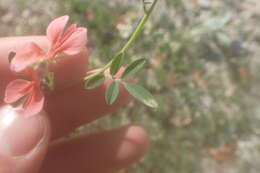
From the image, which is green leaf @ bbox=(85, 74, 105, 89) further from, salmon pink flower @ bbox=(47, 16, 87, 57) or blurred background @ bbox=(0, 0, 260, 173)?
blurred background @ bbox=(0, 0, 260, 173)

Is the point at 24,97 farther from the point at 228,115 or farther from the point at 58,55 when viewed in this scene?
the point at 228,115

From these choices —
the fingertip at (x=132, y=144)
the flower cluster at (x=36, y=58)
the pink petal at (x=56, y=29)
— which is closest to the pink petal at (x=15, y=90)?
the flower cluster at (x=36, y=58)

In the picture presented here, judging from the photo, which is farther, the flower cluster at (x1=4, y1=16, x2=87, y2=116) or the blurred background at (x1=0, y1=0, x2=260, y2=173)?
the blurred background at (x1=0, y1=0, x2=260, y2=173)

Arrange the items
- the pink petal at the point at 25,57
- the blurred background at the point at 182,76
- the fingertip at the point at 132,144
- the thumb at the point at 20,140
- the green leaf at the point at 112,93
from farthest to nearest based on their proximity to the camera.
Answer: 1. the blurred background at the point at 182,76
2. the fingertip at the point at 132,144
3. the thumb at the point at 20,140
4. the green leaf at the point at 112,93
5. the pink petal at the point at 25,57

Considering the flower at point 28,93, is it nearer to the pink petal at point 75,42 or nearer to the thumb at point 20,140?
the pink petal at point 75,42

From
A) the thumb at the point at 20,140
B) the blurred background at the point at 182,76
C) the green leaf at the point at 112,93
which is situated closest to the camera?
the green leaf at the point at 112,93

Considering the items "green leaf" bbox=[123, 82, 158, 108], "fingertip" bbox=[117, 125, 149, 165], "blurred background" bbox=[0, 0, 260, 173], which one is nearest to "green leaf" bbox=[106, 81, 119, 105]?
"green leaf" bbox=[123, 82, 158, 108]
